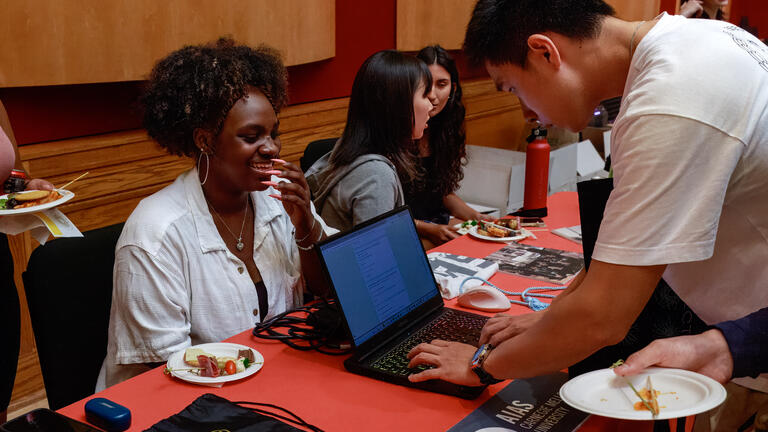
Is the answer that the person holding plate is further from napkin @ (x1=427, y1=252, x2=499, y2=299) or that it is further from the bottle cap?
the bottle cap

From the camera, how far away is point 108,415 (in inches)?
44.6

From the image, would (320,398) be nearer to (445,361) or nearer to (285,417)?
(285,417)

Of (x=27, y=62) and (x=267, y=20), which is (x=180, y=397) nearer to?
(x=27, y=62)

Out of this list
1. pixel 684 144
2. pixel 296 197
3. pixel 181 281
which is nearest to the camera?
pixel 684 144

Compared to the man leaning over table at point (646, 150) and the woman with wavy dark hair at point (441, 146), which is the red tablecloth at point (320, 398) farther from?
the woman with wavy dark hair at point (441, 146)

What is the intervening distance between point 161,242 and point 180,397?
0.42m

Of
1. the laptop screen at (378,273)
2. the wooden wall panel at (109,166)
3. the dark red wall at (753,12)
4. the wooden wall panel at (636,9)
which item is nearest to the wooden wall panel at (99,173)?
the wooden wall panel at (109,166)

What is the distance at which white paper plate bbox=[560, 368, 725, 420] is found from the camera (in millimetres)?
840

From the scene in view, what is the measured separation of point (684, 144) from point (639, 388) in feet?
1.07

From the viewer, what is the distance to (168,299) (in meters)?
1.51

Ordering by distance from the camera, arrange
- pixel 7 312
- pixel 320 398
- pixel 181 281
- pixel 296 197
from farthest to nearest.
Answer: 1. pixel 7 312
2. pixel 296 197
3. pixel 181 281
4. pixel 320 398

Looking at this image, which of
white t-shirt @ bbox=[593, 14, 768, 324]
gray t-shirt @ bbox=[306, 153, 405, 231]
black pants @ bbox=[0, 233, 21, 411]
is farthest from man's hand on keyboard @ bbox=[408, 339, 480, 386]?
black pants @ bbox=[0, 233, 21, 411]

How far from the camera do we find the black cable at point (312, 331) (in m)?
1.45

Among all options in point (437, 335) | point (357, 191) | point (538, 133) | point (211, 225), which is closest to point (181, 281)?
point (211, 225)
